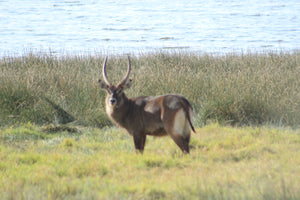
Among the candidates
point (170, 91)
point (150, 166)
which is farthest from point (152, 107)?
point (170, 91)

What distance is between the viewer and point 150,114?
6.30m

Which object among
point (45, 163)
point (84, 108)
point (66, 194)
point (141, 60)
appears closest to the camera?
point (66, 194)

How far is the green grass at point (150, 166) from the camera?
4395 millimetres

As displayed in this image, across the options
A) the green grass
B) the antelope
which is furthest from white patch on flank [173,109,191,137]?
the green grass

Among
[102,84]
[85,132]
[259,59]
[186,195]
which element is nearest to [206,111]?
[85,132]

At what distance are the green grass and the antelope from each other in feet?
1.09

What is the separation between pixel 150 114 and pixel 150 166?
905 millimetres

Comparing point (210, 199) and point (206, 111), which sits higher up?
point (210, 199)

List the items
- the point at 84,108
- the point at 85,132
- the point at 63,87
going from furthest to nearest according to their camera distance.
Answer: the point at 63,87 < the point at 84,108 < the point at 85,132

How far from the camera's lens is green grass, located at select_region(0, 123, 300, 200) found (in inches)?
173

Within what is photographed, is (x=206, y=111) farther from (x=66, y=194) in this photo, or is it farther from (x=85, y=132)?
(x=66, y=194)

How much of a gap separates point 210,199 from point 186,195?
321 mm

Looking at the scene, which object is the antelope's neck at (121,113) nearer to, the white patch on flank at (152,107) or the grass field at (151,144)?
the white patch on flank at (152,107)

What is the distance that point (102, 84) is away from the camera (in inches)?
245
